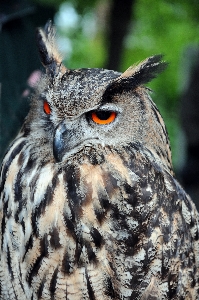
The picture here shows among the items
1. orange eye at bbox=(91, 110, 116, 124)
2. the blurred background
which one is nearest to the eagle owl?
orange eye at bbox=(91, 110, 116, 124)

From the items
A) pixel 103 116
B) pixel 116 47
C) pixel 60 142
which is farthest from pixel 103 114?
pixel 116 47

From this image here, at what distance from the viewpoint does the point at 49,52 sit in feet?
5.98

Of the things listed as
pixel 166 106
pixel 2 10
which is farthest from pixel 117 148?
pixel 166 106

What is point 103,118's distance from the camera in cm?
168

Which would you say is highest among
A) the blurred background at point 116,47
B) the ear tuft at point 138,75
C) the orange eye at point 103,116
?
the blurred background at point 116,47

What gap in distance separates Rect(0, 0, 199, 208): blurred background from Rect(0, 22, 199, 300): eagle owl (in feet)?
1.13

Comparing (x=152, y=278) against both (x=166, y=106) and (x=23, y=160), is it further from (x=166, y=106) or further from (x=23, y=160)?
(x=166, y=106)

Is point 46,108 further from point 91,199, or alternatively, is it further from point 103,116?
point 91,199

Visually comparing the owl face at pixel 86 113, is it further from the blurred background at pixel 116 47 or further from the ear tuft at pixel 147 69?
the blurred background at pixel 116 47

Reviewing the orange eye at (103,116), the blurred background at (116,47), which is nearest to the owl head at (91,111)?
the orange eye at (103,116)

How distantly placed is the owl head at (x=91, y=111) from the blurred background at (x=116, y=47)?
0.86 ft

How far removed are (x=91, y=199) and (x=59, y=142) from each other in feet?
0.78

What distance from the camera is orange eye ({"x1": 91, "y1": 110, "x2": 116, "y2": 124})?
167cm

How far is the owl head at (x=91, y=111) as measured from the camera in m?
1.64
